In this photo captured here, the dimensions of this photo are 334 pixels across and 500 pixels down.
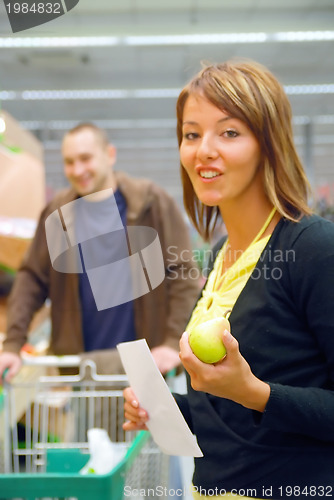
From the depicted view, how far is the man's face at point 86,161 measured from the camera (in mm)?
985

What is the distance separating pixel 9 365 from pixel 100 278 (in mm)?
583

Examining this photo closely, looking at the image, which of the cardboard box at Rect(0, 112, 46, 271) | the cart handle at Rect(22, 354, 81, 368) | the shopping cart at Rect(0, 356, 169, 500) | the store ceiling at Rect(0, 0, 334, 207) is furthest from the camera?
the cardboard box at Rect(0, 112, 46, 271)

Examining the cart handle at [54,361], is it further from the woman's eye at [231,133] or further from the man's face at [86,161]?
the woman's eye at [231,133]

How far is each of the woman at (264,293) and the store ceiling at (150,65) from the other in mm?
101

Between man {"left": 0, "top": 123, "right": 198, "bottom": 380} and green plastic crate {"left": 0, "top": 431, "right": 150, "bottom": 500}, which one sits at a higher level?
man {"left": 0, "top": 123, "right": 198, "bottom": 380}

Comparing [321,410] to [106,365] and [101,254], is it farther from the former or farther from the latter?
[106,365]

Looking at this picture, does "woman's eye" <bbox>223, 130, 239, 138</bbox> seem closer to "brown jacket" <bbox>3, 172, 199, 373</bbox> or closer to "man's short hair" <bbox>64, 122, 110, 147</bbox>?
"brown jacket" <bbox>3, 172, 199, 373</bbox>

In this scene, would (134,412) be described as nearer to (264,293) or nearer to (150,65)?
(264,293)

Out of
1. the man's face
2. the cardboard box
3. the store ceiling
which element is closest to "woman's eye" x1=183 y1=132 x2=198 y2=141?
the store ceiling

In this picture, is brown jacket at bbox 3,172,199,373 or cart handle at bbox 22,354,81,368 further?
cart handle at bbox 22,354,81,368

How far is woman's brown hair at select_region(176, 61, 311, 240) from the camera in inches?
22.5

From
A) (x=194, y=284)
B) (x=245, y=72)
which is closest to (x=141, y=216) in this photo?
(x=194, y=284)

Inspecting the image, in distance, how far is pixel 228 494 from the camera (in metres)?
0.63

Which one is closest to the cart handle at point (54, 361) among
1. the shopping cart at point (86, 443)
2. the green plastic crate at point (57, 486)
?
the shopping cart at point (86, 443)
